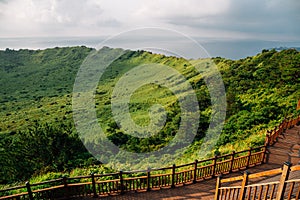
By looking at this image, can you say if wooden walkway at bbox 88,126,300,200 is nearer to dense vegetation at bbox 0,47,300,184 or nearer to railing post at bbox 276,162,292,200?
dense vegetation at bbox 0,47,300,184

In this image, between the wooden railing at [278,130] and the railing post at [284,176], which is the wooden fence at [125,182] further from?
the railing post at [284,176]

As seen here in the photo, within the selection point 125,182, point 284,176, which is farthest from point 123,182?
point 284,176

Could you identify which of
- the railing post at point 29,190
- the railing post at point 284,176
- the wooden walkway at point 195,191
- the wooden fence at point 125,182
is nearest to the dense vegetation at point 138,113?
the wooden walkway at point 195,191

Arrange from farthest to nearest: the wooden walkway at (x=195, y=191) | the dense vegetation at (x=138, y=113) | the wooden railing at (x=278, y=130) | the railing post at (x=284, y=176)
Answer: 1. the dense vegetation at (x=138, y=113)
2. the wooden railing at (x=278, y=130)
3. the wooden walkway at (x=195, y=191)
4. the railing post at (x=284, y=176)

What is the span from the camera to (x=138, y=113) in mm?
38781

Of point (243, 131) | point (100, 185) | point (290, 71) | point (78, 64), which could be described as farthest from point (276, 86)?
point (78, 64)

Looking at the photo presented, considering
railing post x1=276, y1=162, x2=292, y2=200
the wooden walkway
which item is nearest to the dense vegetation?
the wooden walkway

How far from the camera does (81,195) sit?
9008mm

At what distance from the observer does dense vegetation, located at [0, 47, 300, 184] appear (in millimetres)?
19578

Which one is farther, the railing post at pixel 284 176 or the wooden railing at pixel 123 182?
the wooden railing at pixel 123 182

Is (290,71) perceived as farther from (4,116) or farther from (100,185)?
(4,116)

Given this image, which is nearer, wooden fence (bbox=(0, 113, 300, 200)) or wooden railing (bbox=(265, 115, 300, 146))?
wooden fence (bbox=(0, 113, 300, 200))

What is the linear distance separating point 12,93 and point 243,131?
78.4 metres

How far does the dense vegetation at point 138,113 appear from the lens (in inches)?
771
